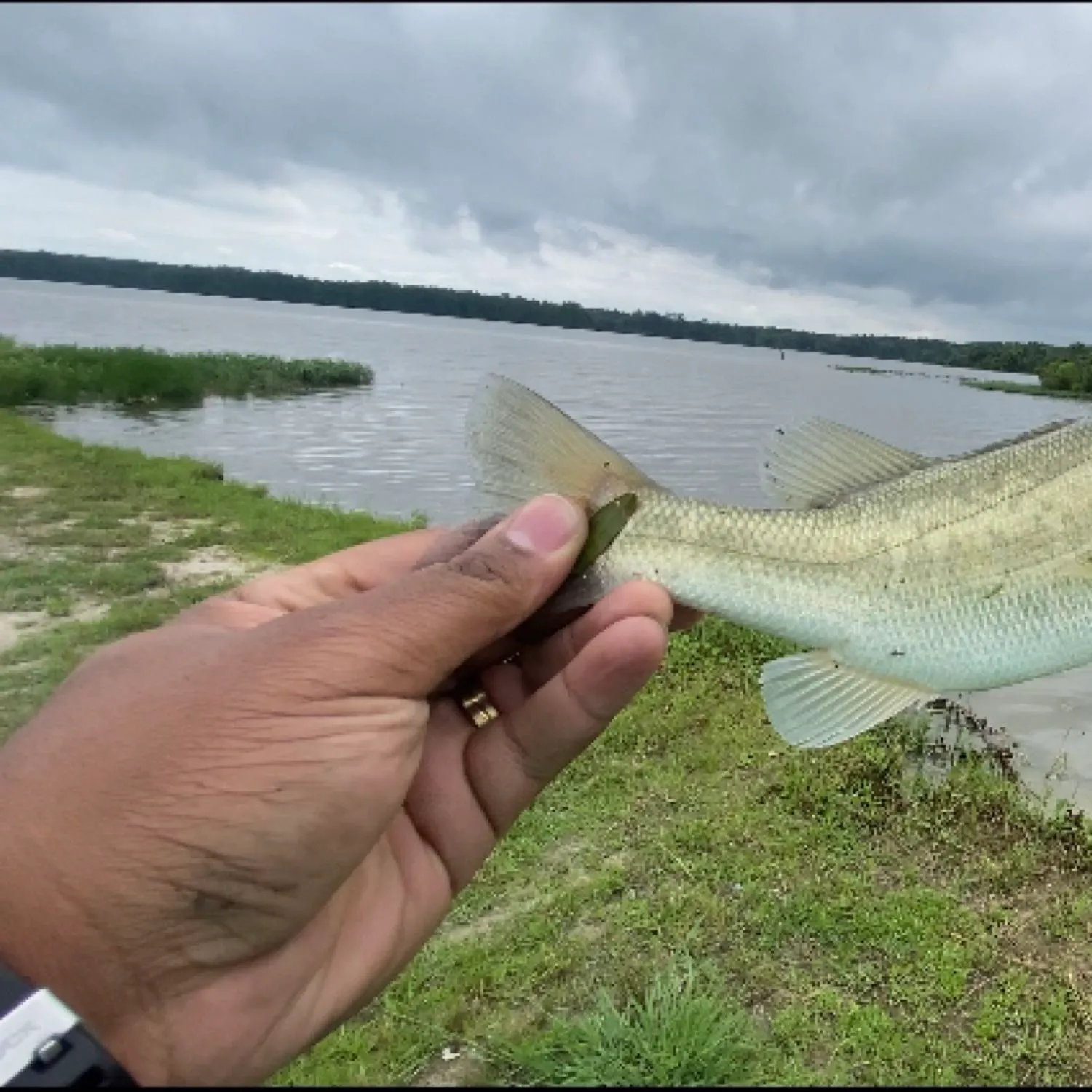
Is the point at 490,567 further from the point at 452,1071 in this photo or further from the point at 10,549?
the point at 10,549

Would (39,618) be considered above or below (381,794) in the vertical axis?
below

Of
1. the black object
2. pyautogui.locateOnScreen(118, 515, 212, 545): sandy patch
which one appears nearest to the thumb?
the black object

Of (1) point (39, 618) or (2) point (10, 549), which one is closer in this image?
(1) point (39, 618)

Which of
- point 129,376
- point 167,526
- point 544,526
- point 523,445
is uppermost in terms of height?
point 523,445

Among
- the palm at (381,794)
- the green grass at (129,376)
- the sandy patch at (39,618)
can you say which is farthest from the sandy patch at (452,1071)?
the green grass at (129,376)

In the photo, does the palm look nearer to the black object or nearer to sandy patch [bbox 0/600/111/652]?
the black object

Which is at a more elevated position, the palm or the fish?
the fish

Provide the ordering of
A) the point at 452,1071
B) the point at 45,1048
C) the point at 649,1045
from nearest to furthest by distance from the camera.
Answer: the point at 45,1048 < the point at 649,1045 < the point at 452,1071

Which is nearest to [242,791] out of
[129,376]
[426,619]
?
[426,619]

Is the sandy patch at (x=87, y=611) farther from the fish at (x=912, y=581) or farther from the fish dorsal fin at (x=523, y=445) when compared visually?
the fish at (x=912, y=581)

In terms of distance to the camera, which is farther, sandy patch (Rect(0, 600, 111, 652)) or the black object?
sandy patch (Rect(0, 600, 111, 652))
